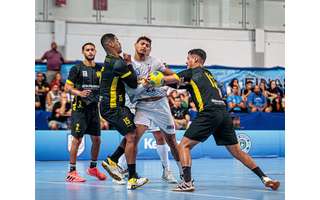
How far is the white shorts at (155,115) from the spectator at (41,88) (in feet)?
24.3

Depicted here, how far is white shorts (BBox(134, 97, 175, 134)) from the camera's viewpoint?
782cm

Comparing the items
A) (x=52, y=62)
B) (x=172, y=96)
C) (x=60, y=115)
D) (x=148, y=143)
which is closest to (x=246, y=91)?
(x=172, y=96)

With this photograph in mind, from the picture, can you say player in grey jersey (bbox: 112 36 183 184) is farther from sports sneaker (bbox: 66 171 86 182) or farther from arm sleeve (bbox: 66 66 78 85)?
sports sneaker (bbox: 66 171 86 182)

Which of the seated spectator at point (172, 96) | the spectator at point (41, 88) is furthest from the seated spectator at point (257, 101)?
the spectator at point (41, 88)

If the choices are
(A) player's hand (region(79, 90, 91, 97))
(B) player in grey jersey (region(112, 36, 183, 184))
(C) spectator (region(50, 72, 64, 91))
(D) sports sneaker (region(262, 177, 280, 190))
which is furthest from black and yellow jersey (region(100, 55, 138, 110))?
(C) spectator (region(50, 72, 64, 91))

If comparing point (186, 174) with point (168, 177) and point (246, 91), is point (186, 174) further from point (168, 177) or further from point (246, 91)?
point (246, 91)

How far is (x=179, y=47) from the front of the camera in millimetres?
21609

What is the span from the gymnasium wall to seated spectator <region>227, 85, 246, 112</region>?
5.08m

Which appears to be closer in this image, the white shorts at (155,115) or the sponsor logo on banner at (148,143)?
the white shorts at (155,115)

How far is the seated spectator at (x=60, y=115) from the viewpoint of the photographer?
14.2 meters

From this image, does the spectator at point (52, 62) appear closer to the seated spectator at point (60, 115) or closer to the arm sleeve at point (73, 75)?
the seated spectator at point (60, 115)
